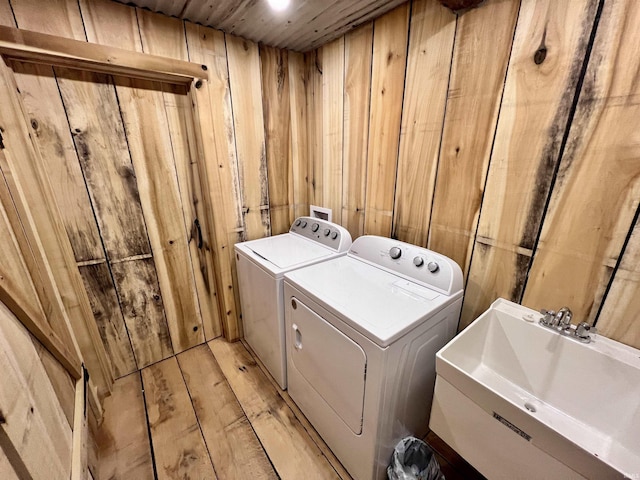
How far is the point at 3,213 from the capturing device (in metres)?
1.00

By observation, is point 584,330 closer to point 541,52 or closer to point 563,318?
point 563,318

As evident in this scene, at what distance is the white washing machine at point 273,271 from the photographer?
1492mm

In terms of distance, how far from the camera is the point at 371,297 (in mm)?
1168

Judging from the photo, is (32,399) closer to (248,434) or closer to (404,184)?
(248,434)

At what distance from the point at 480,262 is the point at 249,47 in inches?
73.3

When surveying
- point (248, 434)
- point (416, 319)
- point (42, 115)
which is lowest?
point (248, 434)

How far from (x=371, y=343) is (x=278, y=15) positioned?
5.41 feet

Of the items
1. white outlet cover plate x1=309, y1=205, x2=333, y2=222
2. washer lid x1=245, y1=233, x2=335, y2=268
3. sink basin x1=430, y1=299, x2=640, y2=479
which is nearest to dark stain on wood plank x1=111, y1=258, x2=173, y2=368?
washer lid x1=245, y1=233, x2=335, y2=268

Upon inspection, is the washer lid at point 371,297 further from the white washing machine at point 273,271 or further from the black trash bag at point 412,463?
the black trash bag at point 412,463

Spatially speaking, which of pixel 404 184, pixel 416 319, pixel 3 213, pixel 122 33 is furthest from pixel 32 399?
pixel 404 184

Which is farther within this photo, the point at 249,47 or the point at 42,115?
the point at 249,47

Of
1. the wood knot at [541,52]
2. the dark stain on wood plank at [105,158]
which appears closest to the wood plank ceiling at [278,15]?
the dark stain on wood plank at [105,158]

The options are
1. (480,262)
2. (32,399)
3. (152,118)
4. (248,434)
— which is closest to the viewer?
(32,399)

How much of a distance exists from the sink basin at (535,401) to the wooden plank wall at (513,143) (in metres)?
0.15
